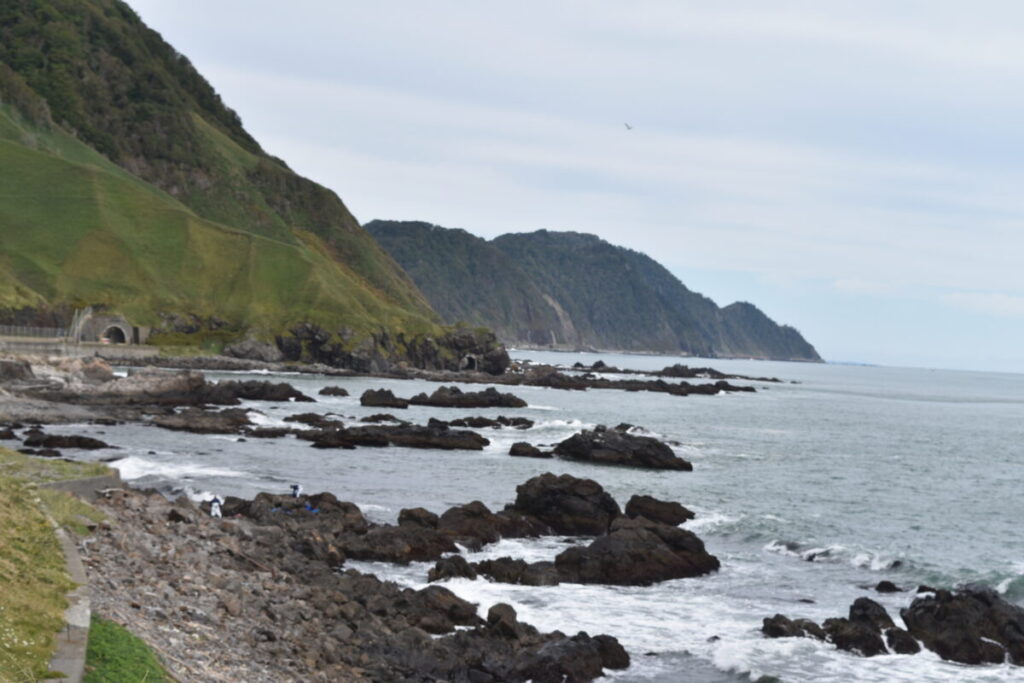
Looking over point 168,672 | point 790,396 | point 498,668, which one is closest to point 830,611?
point 498,668

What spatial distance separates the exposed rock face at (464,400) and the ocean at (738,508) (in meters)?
5.85

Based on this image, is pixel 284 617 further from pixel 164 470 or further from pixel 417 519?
pixel 164 470

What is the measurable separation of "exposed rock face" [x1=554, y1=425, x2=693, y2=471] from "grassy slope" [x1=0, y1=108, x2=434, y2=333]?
344ft

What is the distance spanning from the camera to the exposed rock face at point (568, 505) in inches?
1539

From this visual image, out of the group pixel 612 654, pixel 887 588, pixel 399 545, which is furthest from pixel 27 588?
pixel 887 588

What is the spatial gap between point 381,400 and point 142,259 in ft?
295

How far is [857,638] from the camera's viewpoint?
24.2 m

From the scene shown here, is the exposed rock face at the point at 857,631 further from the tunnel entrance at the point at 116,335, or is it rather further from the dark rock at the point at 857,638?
the tunnel entrance at the point at 116,335

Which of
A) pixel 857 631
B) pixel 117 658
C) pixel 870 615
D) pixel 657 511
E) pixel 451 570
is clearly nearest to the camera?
pixel 117 658

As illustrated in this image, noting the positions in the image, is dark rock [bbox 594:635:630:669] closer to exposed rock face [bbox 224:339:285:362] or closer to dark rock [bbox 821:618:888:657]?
dark rock [bbox 821:618:888:657]

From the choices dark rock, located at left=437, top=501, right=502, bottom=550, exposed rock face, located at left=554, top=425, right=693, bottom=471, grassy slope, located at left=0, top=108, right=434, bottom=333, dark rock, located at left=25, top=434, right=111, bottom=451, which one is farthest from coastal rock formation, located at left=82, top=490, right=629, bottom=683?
grassy slope, located at left=0, top=108, right=434, bottom=333

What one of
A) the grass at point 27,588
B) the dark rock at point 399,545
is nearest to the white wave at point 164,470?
the dark rock at point 399,545

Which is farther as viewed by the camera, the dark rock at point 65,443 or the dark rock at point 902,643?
the dark rock at point 65,443

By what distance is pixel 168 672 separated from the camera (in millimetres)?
13758
